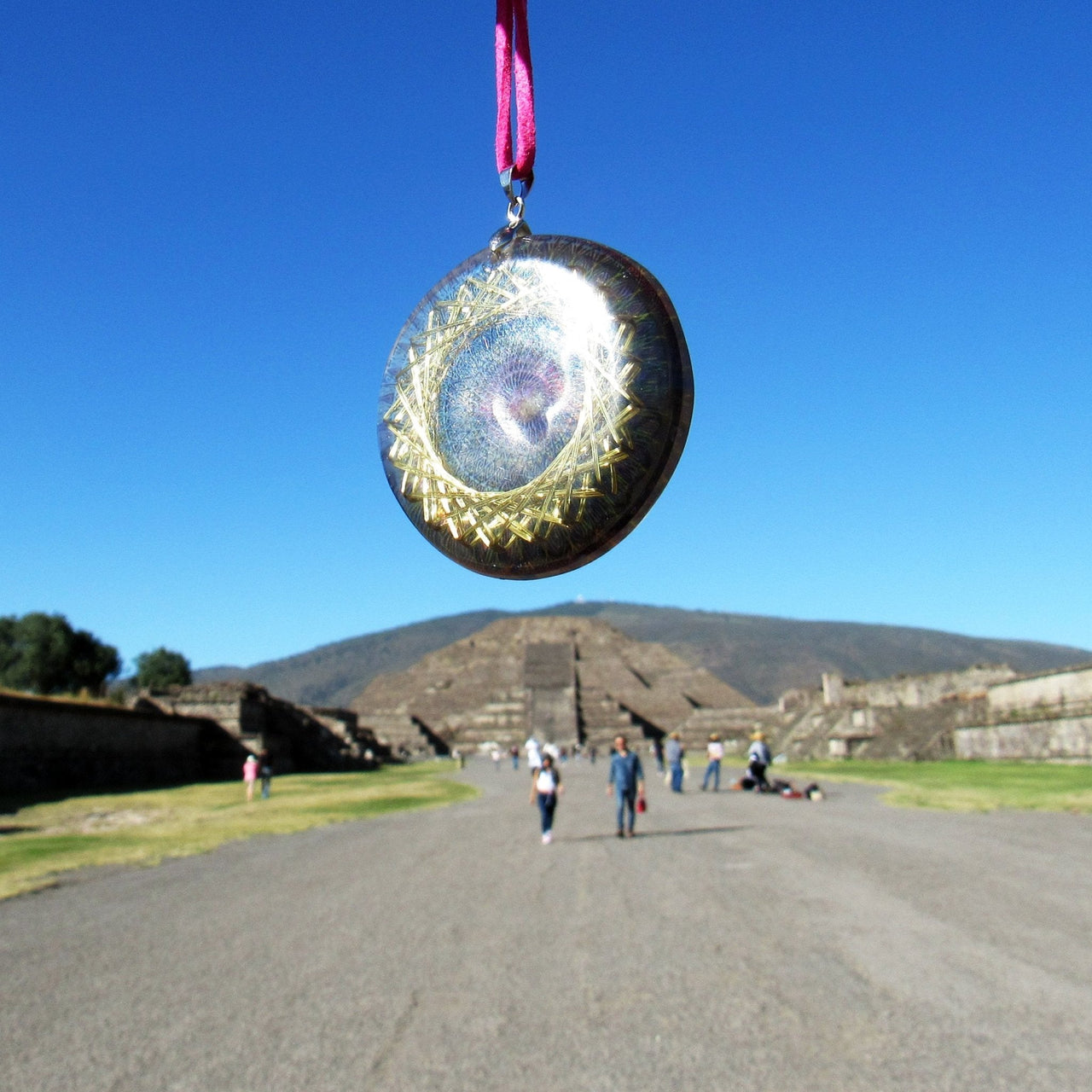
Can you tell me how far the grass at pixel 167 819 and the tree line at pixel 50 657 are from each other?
55.9 meters

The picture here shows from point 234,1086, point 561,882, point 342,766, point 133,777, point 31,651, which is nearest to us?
point 234,1086

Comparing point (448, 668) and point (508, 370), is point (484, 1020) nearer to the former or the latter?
point (508, 370)

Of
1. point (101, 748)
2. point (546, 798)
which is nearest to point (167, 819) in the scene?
point (101, 748)

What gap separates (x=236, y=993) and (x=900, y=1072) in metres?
5.03

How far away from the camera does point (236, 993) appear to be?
791 centimetres

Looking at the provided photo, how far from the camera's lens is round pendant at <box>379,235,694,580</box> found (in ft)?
7.17

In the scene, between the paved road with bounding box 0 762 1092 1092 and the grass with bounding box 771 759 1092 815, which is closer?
the paved road with bounding box 0 762 1092 1092

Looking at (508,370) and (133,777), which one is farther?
(133,777)

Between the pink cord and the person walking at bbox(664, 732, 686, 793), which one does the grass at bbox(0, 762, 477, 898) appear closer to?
the person walking at bbox(664, 732, 686, 793)

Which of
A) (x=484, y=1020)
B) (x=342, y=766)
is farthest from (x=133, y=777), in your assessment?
(x=484, y=1020)

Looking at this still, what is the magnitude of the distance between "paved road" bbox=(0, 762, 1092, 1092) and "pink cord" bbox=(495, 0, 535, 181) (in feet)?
18.2

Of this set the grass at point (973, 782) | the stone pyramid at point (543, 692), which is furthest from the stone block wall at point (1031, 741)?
the stone pyramid at point (543, 692)

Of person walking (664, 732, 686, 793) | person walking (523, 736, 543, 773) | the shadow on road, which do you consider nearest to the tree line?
person walking (523, 736, 543, 773)

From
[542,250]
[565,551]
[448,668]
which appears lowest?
[565,551]
